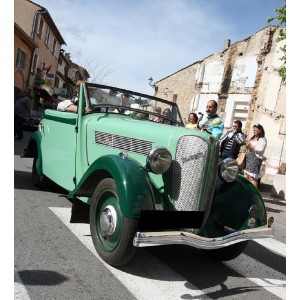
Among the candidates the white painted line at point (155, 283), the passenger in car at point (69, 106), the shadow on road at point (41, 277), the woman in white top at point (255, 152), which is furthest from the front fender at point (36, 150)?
the woman in white top at point (255, 152)

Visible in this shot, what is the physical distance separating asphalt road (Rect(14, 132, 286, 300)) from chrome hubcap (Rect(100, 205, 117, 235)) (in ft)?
0.99

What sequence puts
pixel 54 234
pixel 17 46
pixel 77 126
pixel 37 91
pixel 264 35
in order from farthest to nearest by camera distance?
pixel 37 91 → pixel 17 46 → pixel 264 35 → pixel 77 126 → pixel 54 234

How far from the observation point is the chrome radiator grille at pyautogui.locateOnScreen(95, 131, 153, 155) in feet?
11.4

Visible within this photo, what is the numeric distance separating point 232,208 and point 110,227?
4.06ft

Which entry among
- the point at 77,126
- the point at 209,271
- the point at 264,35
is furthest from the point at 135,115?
the point at 264,35

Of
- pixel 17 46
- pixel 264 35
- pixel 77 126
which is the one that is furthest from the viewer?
pixel 17 46

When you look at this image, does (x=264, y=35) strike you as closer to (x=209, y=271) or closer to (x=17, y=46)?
(x=17, y=46)

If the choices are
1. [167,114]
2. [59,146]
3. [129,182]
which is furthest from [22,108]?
[129,182]

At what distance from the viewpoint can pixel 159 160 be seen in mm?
3160

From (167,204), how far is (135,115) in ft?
5.34

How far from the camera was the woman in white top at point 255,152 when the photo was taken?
7.36 meters

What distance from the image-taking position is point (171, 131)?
3.37 m

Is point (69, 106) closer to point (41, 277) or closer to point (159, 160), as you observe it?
point (159, 160)

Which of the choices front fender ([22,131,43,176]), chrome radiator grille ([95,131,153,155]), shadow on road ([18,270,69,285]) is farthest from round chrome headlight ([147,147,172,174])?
front fender ([22,131,43,176])
